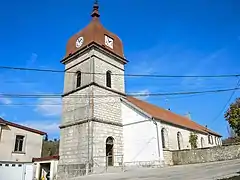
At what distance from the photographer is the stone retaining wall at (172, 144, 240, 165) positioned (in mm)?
21409

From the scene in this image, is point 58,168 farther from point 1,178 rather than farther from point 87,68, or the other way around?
point 87,68

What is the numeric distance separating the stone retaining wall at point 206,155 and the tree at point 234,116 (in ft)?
7.49

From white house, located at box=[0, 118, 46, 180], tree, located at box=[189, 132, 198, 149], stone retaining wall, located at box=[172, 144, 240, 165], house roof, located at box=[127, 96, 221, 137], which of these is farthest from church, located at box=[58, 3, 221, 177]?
tree, located at box=[189, 132, 198, 149]

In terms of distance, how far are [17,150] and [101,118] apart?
7.81 meters

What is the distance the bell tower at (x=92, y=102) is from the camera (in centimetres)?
2129

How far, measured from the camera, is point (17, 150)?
20.5 metres

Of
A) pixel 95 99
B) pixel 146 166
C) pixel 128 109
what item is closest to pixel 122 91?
pixel 128 109

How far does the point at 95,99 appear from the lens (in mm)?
22812

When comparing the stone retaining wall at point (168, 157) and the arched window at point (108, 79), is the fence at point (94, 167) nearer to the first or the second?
the stone retaining wall at point (168, 157)

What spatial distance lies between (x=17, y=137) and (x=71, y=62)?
10.0 m

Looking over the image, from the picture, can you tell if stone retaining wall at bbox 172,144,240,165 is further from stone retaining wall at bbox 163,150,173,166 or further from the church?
the church

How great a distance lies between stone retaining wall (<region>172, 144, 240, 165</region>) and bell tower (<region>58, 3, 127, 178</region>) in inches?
225

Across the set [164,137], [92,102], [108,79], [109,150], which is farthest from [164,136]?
[92,102]

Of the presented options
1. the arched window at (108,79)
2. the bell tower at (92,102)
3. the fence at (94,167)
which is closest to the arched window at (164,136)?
the bell tower at (92,102)
